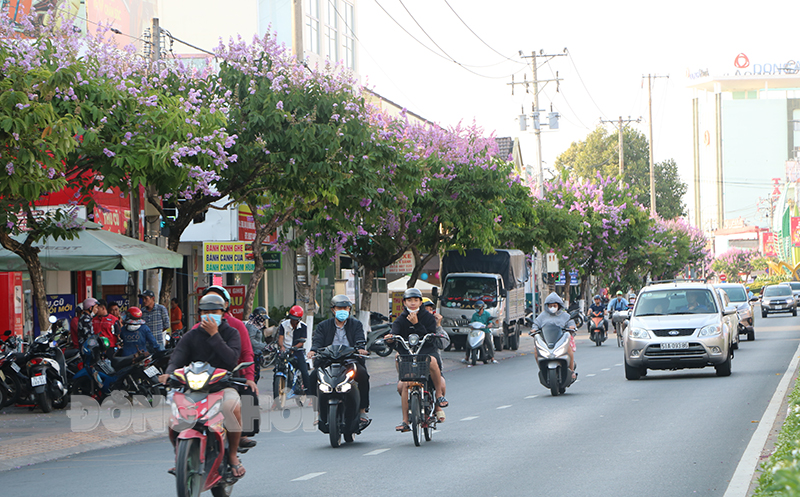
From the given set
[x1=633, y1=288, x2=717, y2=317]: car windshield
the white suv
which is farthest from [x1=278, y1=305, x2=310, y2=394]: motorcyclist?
[x1=633, y1=288, x2=717, y2=317]: car windshield

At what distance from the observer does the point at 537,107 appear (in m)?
44.7

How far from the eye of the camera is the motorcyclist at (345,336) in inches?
447

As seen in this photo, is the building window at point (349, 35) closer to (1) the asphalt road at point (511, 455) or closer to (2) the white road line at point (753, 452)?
(1) the asphalt road at point (511, 455)

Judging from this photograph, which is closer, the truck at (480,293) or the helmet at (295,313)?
the helmet at (295,313)

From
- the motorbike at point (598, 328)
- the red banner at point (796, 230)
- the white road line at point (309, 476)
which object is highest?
the red banner at point (796, 230)

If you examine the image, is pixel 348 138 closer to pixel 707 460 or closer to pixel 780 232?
pixel 707 460

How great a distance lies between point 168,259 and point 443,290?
52.8 ft

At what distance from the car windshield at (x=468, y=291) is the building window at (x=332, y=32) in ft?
39.1

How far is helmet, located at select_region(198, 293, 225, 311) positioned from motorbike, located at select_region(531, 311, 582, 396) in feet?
30.5

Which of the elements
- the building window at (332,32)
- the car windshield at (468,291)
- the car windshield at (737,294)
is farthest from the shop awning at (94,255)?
the building window at (332,32)

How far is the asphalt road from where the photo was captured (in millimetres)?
8695

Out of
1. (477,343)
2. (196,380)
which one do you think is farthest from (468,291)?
(196,380)

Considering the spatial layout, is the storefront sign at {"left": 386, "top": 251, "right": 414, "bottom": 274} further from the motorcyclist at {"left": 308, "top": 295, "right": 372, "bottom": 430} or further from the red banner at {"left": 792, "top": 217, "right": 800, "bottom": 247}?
the red banner at {"left": 792, "top": 217, "right": 800, "bottom": 247}

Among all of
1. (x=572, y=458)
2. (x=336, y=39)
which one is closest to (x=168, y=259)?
(x=572, y=458)
